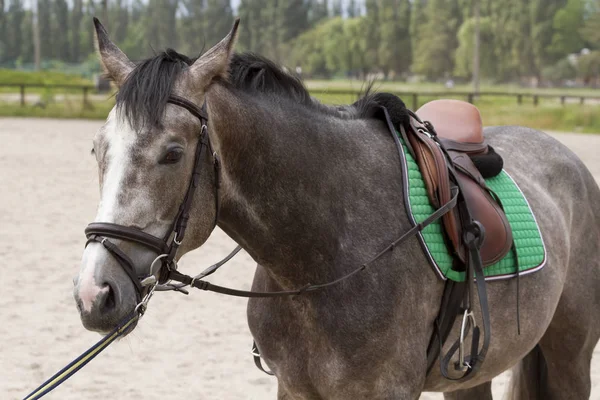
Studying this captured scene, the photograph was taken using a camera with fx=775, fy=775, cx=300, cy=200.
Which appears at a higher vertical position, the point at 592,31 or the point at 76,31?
the point at 592,31

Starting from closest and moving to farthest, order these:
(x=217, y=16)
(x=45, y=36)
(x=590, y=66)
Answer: (x=590, y=66) → (x=45, y=36) → (x=217, y=16)

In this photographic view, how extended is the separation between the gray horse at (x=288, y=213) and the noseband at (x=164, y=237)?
2cm

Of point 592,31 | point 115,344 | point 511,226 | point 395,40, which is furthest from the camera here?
point 395,40

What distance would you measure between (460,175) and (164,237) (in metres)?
1.38

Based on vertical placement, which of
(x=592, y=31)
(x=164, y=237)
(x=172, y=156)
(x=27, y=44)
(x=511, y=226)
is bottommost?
(x=511, y=226)

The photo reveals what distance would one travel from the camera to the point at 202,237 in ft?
8.09

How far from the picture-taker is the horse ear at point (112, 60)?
8.29 ft

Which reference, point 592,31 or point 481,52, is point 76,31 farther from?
point 592,31

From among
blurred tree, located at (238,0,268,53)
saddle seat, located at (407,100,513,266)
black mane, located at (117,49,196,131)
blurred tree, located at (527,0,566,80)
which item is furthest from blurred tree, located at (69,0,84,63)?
black mane, located at (117,49,196,131)

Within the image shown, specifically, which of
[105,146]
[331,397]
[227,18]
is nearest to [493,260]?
[331,397]

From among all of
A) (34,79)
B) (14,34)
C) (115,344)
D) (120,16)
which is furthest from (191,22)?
(115,344)

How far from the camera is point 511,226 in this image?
130 inches

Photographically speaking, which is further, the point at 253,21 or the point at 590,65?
the point at 253,21

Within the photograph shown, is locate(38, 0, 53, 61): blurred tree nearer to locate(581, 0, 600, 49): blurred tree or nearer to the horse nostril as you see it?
locate(581, 0, 600, 49): blurred tree
